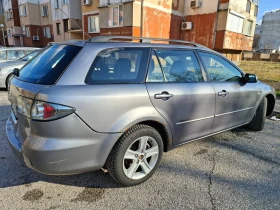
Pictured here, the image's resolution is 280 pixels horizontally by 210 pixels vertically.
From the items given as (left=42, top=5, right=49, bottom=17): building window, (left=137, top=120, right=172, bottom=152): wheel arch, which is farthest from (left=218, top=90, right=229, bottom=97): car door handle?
(left=42, top=5, right=49, bottom=17): building window

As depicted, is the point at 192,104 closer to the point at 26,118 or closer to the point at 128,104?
the point at 128,104

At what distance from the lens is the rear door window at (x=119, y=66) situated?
2.13 metres

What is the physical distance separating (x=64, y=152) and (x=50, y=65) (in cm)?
93

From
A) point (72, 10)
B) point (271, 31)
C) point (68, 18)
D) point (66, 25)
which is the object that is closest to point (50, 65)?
point (72, 10)

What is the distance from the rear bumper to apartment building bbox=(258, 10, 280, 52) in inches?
3238

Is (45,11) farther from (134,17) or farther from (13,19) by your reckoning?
(134,17)

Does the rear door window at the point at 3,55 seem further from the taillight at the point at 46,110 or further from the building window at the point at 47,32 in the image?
the building window at the point at 47,32

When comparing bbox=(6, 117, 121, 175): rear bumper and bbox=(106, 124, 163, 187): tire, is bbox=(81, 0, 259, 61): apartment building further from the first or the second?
bbox=(6, 117, 121, 175): rear bumper

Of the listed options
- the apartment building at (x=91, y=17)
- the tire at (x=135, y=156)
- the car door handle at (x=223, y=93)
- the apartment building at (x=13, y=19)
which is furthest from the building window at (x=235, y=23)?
the apartment building at (x=13, y=19)

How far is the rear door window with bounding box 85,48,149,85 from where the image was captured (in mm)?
2131

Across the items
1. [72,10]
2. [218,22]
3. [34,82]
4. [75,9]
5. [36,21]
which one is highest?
[75,9]

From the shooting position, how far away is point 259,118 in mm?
4051

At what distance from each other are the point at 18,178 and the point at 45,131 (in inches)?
44.4

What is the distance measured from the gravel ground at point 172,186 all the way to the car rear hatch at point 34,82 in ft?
2.19
